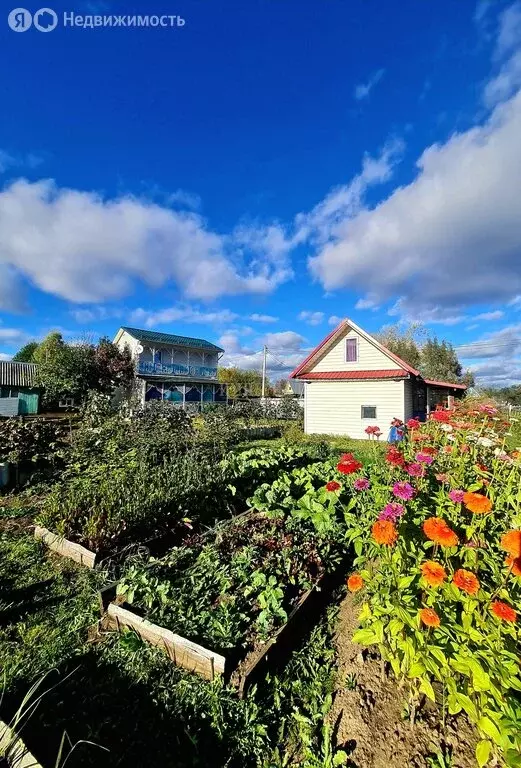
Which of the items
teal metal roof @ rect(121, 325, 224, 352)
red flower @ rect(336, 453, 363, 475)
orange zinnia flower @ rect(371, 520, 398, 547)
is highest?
teal metal roof @ rect(121, 325, 224, 352)

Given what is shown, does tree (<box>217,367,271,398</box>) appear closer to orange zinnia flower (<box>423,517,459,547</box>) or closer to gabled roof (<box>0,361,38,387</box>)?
gabled roof (<box>0,361,38,387</box>)

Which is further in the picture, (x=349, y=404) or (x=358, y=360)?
(x=349, y=404)

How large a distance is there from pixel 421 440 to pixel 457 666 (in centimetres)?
200

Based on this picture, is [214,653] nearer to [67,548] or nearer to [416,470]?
[416,470]

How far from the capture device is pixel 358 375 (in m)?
13.8

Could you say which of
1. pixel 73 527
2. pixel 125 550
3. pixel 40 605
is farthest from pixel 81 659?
pixel 73 527

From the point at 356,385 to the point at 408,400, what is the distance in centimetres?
209

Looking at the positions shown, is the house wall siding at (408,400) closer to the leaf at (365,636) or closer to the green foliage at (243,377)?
the leaf at (365,636)

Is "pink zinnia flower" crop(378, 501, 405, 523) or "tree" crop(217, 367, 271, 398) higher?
"tree" crop(217, 367, 271, 398)

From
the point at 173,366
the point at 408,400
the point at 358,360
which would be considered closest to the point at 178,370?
the point at 173,366

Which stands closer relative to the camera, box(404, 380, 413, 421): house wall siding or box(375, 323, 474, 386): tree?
box(404, 380, 413, 421): house wall siding

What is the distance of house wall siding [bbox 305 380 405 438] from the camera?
43.6 ft

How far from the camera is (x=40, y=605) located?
8.54 ft

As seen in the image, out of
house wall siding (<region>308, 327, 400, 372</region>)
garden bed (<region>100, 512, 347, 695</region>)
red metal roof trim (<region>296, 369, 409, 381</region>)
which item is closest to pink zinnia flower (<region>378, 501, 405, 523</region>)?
garden bed (<region>100, 512, 347, 695</region>)
